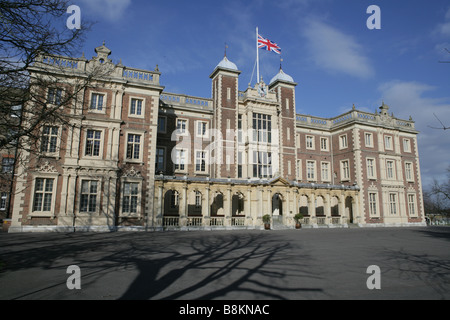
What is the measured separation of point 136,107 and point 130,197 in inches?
324

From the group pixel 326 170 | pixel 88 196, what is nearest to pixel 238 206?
pixel 326 170

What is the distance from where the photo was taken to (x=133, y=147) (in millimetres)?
25375

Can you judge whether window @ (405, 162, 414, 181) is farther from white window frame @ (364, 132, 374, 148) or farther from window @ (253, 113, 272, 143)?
window @ (253, 113, 272, 143)

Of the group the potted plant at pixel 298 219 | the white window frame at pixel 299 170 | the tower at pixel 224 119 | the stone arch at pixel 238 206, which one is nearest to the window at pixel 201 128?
the tower at pixel 224 119

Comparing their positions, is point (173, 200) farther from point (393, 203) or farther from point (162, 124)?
point (393, 203)

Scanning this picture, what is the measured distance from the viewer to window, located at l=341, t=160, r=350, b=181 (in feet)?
123

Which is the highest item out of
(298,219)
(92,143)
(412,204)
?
(92,143)

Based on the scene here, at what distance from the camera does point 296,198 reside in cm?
3117

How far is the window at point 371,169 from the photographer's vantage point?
36375 mm

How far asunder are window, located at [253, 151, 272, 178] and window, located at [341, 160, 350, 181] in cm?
1191

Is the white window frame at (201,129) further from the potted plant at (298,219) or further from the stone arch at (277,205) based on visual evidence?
the potted plant at (298,219)

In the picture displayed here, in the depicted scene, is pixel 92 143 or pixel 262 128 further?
pixel 262 128

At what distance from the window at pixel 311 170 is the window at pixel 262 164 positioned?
27.6ft

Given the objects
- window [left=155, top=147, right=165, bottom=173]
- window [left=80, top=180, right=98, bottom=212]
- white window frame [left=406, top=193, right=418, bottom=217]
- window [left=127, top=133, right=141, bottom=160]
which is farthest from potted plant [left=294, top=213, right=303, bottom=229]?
window [left=80, top=180, right=98, bottom=212]
